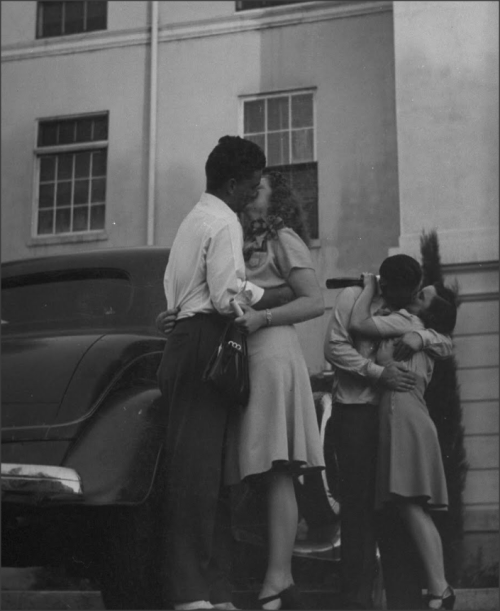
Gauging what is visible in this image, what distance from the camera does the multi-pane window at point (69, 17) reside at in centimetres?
415

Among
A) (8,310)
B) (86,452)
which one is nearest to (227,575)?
(86,452)

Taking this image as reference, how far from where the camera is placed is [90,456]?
251 centimetres

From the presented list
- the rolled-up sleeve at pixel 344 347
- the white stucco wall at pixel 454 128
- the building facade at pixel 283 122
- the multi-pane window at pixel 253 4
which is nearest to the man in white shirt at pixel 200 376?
the rolled-up sleeve at pixel 344 347

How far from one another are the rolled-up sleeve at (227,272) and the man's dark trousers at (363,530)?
0.63m

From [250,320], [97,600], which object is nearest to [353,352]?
[250,320]

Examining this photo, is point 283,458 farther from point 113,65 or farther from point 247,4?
point 247,4

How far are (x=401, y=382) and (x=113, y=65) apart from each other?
6.59 feet

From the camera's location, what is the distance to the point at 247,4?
14.3ft

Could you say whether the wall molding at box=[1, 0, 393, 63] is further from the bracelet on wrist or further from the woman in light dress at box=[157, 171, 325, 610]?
the bracelet on wrist

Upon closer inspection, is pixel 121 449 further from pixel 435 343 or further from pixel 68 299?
pixel 435 343

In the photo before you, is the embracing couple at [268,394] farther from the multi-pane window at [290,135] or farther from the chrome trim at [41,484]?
the multi-pane window at [290,135]

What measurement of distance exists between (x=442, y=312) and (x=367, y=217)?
62 cm

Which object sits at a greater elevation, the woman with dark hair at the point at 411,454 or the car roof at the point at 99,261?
the car roof at the point at 99,261

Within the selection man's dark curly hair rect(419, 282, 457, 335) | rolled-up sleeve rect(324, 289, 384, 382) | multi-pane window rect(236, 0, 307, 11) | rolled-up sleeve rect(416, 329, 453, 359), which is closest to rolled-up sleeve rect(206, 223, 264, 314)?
rolled-up sleeve rect(324, 289, 384, 382)
